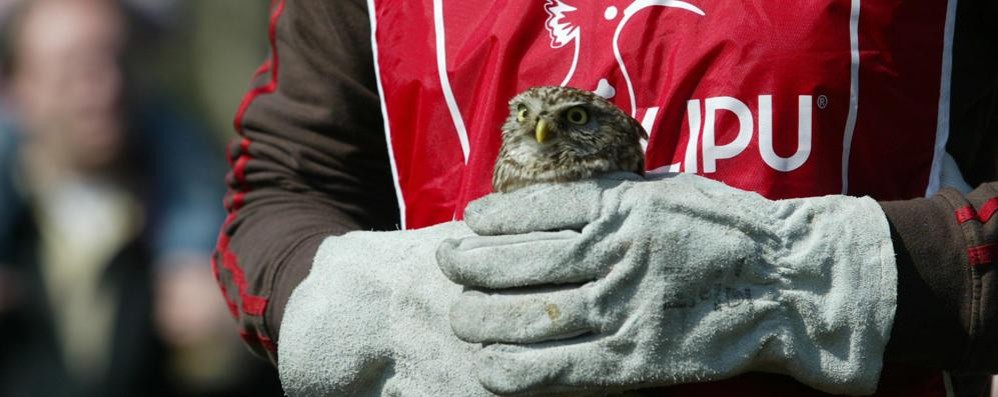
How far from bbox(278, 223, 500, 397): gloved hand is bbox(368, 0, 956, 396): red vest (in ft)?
0.98

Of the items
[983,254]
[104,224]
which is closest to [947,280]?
[983,254]

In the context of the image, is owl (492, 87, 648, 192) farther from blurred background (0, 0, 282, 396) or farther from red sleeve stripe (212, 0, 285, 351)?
blurred background (0, 0, 282, 396)

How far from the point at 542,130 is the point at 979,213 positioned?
0.69 meters

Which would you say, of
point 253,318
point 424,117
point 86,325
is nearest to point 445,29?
point 424,117

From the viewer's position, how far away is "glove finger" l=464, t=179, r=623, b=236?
202 cm

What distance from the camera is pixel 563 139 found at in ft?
7.53

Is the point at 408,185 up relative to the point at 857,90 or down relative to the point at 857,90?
down

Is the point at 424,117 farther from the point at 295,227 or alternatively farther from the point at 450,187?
the point at 295,227

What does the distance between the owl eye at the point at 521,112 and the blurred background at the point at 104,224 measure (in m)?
2.22

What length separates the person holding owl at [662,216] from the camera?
78.4 inches

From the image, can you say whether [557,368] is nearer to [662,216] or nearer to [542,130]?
[662,216]

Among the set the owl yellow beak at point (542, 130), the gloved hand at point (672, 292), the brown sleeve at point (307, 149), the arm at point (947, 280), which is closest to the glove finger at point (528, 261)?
the gloved hand at point (672, 292)

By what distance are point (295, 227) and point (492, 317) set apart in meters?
0.68

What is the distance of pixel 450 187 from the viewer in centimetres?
244
